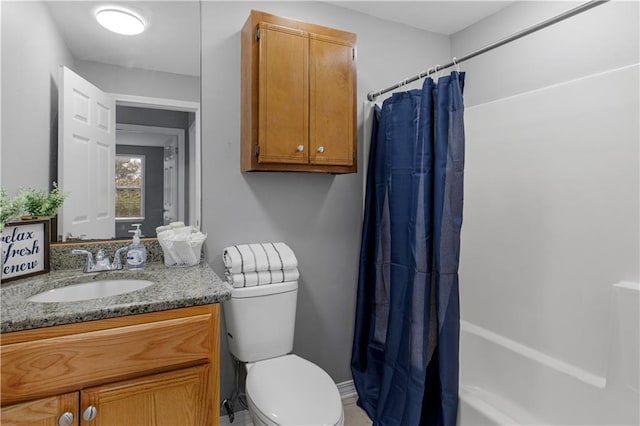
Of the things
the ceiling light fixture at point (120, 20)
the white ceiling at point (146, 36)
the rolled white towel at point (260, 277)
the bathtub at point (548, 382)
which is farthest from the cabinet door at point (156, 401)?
the ceiling light fixture at point (120, 20)

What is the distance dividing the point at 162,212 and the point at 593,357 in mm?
2167

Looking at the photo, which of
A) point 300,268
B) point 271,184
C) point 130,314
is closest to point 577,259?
point 300,268

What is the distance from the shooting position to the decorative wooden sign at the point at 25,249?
1.25 meters

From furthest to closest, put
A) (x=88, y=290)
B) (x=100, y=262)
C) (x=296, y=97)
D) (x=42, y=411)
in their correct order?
(x=296, y=97)
(x=100, y=262)
(x=88, y=290)
(x=42, y=411)

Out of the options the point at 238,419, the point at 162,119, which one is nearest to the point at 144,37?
the point at 162,119

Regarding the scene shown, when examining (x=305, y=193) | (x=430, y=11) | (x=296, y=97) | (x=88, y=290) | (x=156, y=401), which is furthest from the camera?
(x=430, y=11)

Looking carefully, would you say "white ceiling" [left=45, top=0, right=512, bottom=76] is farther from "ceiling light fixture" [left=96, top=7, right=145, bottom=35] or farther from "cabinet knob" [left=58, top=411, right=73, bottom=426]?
"cabinet knob" [left=58, top=411, right=73, bottom=426]

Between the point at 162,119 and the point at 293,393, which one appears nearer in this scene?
the point at 293,393

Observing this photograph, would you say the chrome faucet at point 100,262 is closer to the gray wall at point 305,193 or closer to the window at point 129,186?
the window at point 129,186

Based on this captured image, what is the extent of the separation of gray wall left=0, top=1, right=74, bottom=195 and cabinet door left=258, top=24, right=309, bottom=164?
0.84 meters

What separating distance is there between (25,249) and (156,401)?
0.78 m

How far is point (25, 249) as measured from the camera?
1335 mm

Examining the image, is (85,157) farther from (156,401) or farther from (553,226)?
(553,226)

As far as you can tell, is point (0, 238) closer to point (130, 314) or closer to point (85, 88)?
point (130, 314)
